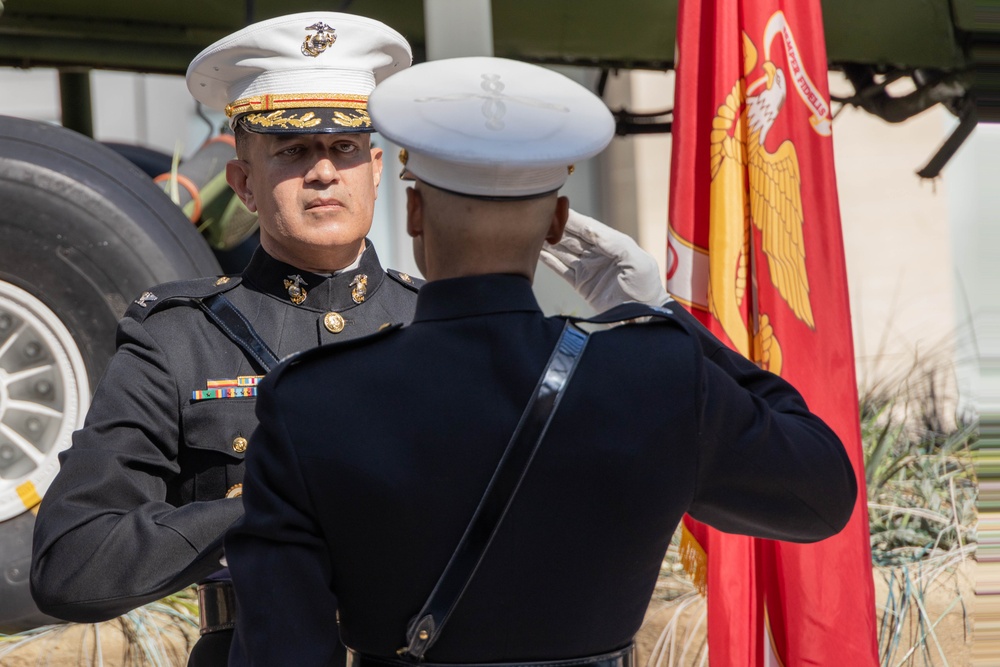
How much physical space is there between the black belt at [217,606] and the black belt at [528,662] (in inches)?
21.3

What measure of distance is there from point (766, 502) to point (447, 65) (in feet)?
2.10

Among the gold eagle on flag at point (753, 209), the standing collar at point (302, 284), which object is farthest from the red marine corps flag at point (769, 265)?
the standing collar at point (302, 284)

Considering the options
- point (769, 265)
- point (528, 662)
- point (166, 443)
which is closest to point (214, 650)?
point (166, 443)

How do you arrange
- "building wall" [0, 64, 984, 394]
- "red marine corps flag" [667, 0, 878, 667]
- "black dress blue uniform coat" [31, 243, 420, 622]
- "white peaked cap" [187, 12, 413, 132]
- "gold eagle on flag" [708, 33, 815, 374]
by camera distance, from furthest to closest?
1. "building wall" [0, 64, 984, 394]
2. "gold eagle on flag" [708, 33, 815, 374]
3. "red marine corps flag" [667, 0, 878, 667]
4. "white peaked cap" [187, 12, 413, 132]
5. "black dress blue uniform coat" [31, 243, 420, 622]

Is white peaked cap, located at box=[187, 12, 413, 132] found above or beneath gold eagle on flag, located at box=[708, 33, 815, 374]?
above

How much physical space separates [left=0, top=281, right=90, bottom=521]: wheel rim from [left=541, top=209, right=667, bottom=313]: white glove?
5.92ft

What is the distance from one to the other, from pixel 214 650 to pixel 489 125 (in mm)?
1006

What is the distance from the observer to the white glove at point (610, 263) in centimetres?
177

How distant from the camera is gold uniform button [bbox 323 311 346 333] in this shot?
203cm

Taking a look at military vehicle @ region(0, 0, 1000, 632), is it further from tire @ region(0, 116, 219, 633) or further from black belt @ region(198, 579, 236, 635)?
black belt @ region(198, 579, 236, 635)

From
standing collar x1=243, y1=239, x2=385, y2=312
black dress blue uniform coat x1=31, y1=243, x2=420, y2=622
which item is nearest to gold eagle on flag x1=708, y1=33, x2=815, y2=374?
black dress blue uniform coat x1=31, y1=243, x2=420, y2=622

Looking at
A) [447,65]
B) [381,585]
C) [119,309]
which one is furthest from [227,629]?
[119,309]

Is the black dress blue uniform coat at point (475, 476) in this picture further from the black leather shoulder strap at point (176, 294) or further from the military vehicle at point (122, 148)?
the military vehicle at point (122, 148)

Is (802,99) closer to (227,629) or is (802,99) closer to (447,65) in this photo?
(447,65)
